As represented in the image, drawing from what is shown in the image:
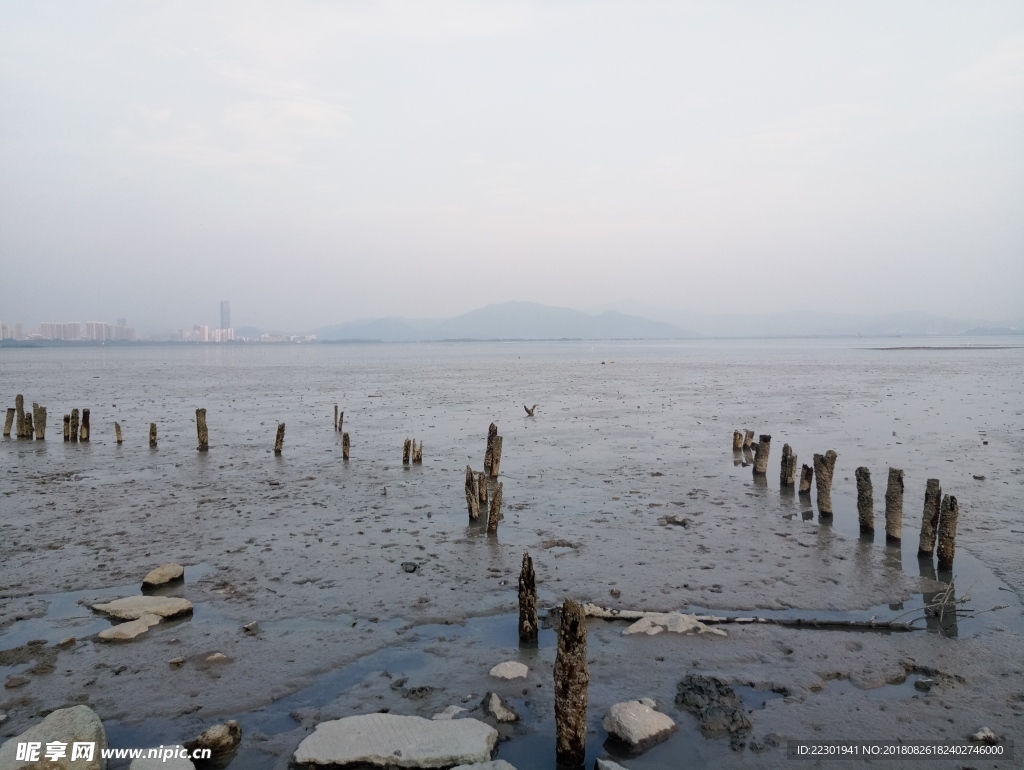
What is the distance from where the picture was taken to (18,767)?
5875mm

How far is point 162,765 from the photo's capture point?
246 inches

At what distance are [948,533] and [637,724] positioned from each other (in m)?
8.26

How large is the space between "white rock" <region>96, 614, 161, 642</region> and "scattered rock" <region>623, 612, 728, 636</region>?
280 inches

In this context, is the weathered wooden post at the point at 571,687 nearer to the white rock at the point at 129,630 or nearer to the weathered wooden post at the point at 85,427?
the white rock at the point at 129,630

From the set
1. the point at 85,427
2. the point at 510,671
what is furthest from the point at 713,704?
the point at 85,427

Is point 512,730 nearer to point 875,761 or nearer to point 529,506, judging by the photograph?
point 875,761

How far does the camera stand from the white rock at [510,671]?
8336mm

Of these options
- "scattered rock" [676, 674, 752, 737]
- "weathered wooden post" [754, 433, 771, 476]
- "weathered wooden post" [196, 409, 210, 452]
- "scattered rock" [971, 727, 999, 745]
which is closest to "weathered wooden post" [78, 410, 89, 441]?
"weathered wooden post" [196, 409, 210, 452]

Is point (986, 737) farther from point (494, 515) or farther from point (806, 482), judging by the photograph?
point (806, 482)

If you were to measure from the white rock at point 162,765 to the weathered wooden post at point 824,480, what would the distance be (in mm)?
13841

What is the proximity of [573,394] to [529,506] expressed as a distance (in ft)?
105

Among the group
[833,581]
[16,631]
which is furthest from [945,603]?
[16,631]

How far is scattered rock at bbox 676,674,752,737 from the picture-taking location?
731cm

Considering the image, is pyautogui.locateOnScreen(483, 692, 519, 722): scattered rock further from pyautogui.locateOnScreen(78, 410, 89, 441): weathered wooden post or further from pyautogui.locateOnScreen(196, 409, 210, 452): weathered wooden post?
pyautogui.locateOnScreen(78, 410, 89, 441): weathered wooden post
